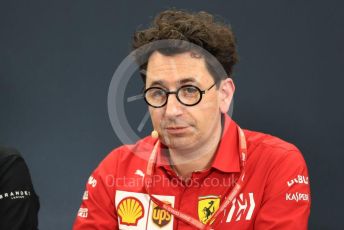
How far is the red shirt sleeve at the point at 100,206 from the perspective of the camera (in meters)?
1.48

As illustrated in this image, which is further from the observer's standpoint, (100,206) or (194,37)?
(100,206)

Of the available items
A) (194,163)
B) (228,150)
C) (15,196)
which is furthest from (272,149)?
A: (15,196)

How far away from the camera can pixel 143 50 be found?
4.73 ft

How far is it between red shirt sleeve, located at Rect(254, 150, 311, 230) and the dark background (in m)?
0.43

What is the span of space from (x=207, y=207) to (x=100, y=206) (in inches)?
14.1

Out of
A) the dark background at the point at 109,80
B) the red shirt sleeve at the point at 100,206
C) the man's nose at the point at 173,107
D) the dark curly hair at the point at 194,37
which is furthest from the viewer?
the dark background at the point at 109,80

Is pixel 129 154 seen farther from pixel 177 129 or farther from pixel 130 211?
pixel 177 129

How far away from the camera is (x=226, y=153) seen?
1439 millimetres

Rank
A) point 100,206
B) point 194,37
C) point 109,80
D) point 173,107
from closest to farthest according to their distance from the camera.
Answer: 1. point 173,107
2. point 194,37
3. point 100,206
4. point 109,80

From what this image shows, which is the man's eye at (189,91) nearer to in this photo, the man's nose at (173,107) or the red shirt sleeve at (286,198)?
the man's nose at (173,107)

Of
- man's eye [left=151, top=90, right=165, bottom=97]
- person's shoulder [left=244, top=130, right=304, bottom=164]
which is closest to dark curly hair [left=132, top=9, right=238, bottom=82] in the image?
man's eye [left=151, top=90, right=165, bottom=97]

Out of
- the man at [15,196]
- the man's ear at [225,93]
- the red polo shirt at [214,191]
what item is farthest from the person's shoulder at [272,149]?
the man at [15,196]

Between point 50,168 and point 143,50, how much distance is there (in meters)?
0.92

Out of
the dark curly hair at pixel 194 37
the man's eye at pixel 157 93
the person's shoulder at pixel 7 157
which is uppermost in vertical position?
the dark curly hair at pixel 194 37
